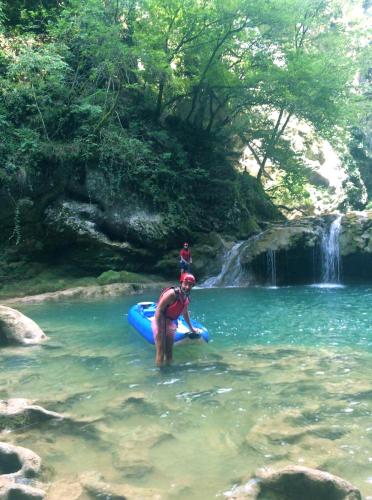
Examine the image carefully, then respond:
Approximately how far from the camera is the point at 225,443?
4.02 meters

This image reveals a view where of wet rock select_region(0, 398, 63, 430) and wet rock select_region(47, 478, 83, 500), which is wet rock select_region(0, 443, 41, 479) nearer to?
wet rock select_region(47, 478, 83, 500)

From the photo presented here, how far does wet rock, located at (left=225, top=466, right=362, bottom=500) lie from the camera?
2963mm

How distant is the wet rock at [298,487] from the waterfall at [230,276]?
46.0 feet

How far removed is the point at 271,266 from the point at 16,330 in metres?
11.1

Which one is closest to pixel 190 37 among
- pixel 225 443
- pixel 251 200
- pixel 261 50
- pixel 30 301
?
pixel 261 50

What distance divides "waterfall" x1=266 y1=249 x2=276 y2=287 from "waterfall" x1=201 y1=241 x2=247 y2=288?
94cm

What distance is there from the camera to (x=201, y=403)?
5012 millimetres

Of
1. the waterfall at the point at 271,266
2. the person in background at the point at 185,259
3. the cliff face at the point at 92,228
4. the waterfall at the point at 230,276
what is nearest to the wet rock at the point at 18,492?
the cliff face at the point at 92,228

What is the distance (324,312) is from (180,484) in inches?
326

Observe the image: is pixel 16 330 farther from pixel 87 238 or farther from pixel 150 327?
pixel 87 238

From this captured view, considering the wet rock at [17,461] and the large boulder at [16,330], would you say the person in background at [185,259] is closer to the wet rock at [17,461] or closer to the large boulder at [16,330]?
the large boulder at [16,330]

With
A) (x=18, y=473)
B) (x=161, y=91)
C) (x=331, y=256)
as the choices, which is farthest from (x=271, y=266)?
(x=18, y=473)

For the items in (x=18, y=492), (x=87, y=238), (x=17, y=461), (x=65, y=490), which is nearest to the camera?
(x=18, y=492)

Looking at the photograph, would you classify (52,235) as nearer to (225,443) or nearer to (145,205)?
(145,205)
